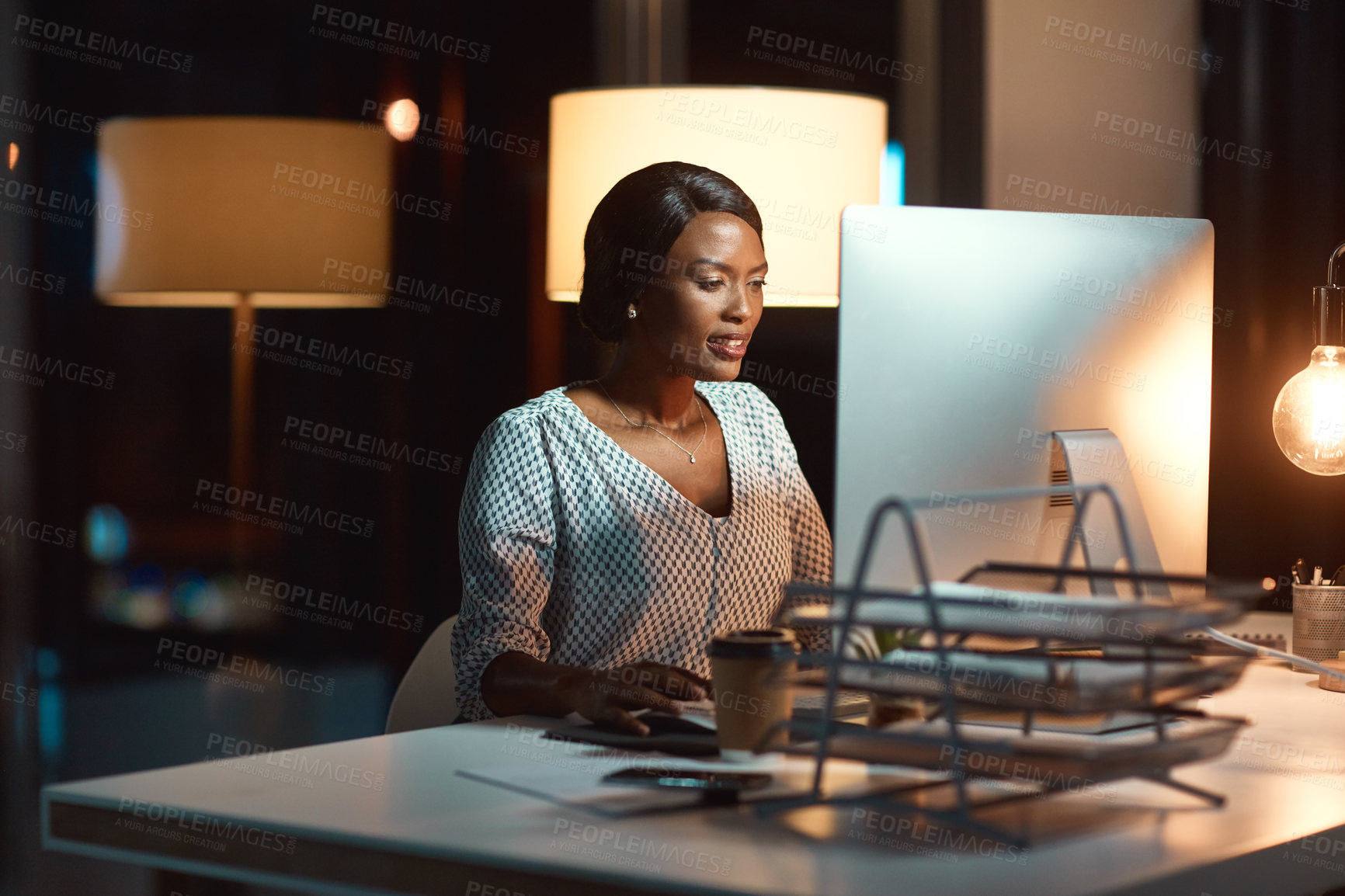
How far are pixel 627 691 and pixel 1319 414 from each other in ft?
3.24

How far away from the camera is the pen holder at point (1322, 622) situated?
1723mm

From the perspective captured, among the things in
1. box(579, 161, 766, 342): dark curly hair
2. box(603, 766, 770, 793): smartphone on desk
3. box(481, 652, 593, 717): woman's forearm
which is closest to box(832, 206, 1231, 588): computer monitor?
box(603, 766, 770, 793): smartphone on desk

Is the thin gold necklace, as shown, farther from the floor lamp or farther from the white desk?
the floor lamp

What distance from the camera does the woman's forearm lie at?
1395 mm

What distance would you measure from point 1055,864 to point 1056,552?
500 millimetres

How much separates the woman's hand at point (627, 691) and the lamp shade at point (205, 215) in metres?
1.55

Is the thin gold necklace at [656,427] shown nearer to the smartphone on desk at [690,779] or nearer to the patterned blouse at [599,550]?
the patterned blouse at [599,550]

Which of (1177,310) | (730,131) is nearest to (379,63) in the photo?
(730,131)

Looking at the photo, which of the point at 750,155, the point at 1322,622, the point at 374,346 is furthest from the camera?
the point at 374,346

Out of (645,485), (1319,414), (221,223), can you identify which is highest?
(221,223)

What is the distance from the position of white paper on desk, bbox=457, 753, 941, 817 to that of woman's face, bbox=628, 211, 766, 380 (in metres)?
0.70

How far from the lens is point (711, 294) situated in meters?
1.80

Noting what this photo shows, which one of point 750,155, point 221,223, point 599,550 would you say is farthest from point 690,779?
point 221,223

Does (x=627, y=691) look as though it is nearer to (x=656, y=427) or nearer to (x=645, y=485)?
(x=645, y=485)
